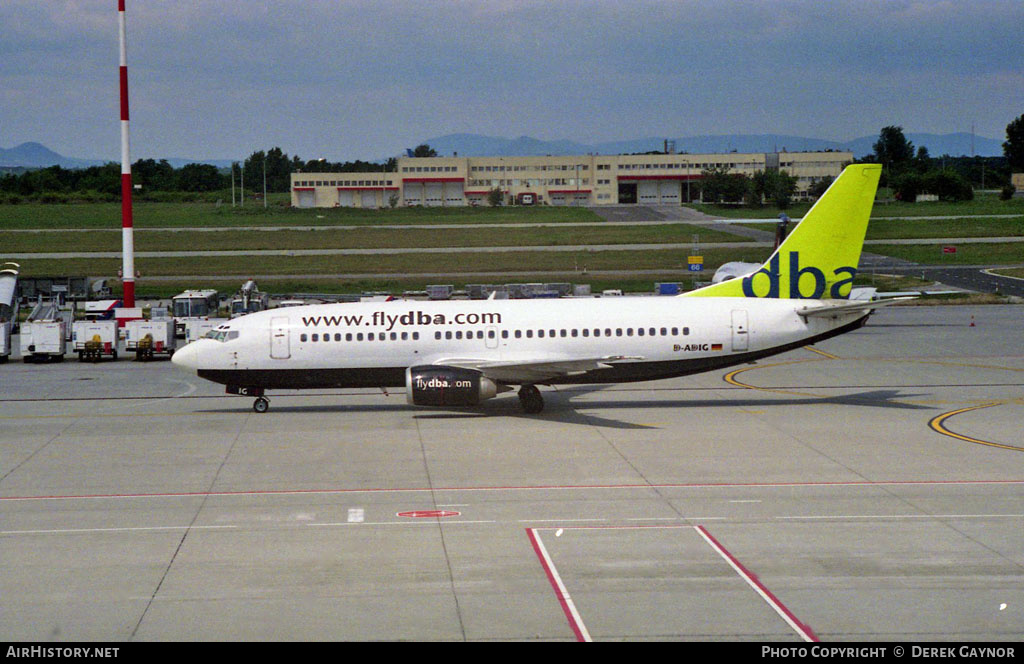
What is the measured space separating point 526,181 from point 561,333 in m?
160

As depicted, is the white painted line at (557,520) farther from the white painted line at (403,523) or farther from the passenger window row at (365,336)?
the passenger window row at (365,336)

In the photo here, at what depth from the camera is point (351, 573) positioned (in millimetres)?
18406

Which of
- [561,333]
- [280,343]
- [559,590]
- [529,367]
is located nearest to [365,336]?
[280,343]

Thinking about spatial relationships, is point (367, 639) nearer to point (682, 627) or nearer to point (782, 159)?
point (682, 627)

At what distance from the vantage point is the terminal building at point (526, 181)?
611 ft

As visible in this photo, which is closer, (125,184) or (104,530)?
(104,530)

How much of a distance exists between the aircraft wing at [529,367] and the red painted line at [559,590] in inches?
504

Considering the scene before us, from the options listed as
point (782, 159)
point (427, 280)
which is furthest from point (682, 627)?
point (782, 159)

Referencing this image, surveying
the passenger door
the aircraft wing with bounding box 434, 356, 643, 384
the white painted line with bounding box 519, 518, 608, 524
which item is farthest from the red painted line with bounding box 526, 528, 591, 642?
the passenger door

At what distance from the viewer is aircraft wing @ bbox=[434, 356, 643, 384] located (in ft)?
110

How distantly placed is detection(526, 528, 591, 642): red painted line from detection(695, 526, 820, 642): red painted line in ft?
10.5

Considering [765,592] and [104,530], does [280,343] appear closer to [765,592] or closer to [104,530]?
[104,530]

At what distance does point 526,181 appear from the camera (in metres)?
193

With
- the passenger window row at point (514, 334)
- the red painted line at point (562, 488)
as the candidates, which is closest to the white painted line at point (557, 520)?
the red painted line at point (562, 488)
